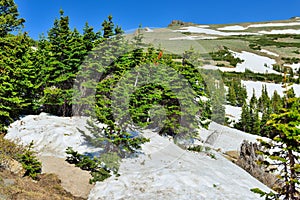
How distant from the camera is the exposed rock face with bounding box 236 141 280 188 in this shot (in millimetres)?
14820

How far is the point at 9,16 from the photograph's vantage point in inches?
1040

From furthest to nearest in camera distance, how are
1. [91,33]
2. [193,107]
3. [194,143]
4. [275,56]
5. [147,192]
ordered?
[275,56]
[91,33]
[194,143]
[193,107]
[147,192]

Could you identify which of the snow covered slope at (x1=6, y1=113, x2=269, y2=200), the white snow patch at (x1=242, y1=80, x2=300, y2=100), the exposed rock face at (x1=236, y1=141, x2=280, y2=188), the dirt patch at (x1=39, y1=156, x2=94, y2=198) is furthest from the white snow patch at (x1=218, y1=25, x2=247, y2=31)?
the dirt patch at (x1=39, y1=156, x2=94, y2=198)

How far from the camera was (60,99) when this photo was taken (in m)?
18.7

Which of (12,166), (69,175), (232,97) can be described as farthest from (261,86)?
(12,166)

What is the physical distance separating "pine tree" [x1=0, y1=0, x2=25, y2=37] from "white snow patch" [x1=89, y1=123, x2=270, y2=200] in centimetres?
1951

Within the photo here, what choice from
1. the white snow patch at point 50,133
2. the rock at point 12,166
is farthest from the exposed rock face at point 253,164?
the rock at point 12,166

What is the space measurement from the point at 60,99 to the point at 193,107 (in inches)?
335

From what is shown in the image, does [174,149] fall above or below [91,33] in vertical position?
below

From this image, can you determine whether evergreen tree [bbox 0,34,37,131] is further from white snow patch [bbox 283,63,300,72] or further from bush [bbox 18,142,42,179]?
white snow patch [bbox 283,63,300,72]

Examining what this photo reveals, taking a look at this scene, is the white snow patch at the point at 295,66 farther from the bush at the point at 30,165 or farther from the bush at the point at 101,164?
the bush at the point at 30,165

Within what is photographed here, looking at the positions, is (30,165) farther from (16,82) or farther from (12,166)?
(16,82)

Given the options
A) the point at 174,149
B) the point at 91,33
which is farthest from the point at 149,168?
the point at 91,33

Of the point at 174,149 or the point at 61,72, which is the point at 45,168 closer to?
the point at 174,149
